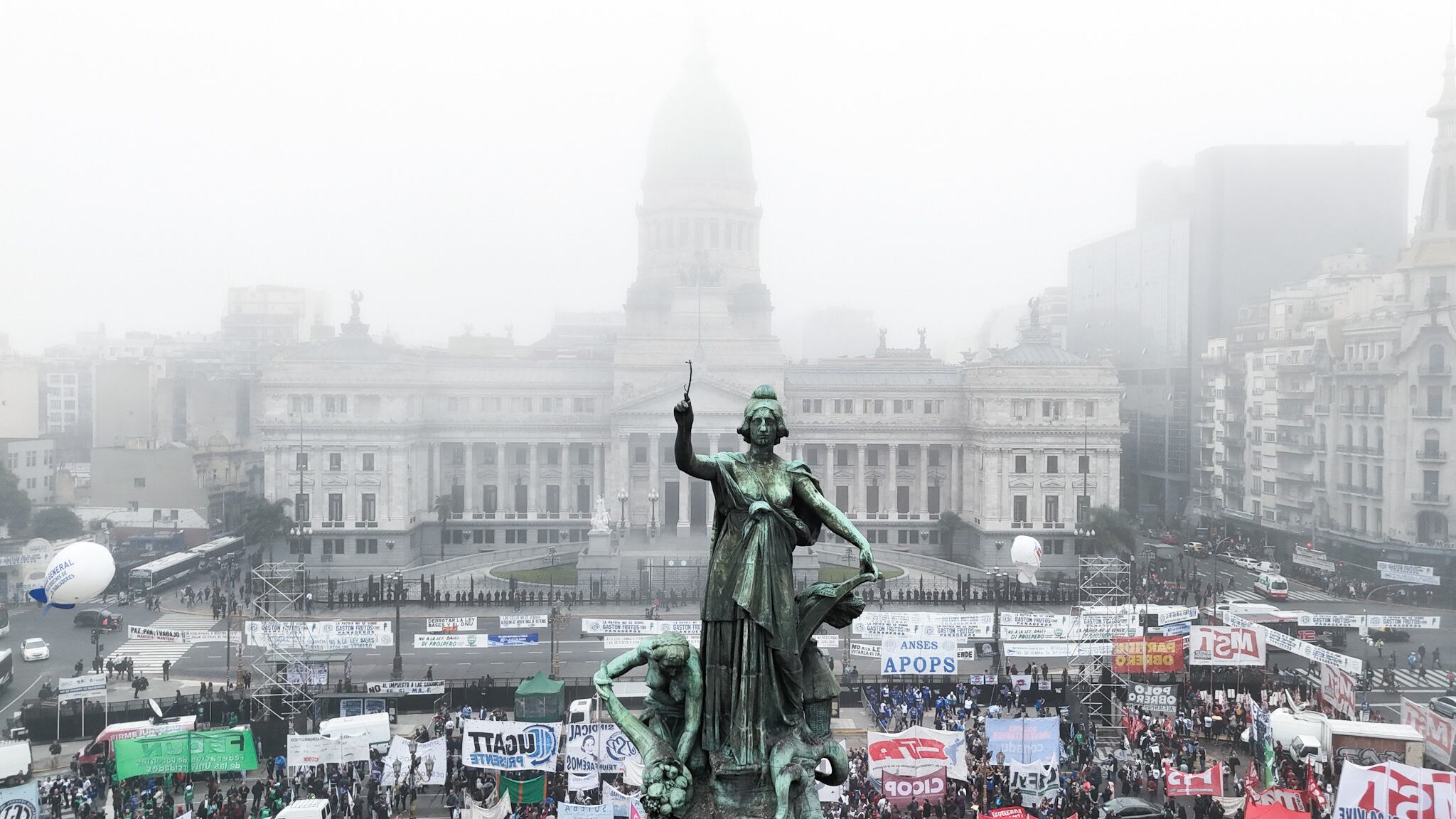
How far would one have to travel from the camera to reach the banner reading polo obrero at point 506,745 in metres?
25.6

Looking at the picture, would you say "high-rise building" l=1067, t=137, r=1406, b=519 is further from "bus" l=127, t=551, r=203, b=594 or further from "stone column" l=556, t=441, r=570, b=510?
"bus" l=127, t=551, r=203, b=594

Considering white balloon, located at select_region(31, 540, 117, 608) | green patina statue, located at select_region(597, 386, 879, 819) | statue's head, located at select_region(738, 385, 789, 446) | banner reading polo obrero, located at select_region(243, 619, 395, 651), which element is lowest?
banner reading polo obrero, located at select_region(243, 619, 395, 651)

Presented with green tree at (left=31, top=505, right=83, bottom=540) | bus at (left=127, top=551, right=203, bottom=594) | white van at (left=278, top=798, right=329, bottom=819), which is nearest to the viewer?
white van at (left=278, top=798, right=329, bottom=819)

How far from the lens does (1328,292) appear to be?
Result: 8306cm

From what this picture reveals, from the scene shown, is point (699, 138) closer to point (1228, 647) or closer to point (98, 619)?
point (98, 619)

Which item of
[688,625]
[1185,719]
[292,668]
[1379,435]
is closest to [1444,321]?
[1379,435]

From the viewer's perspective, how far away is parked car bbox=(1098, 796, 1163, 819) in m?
24.0

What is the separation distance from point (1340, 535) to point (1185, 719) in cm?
4601

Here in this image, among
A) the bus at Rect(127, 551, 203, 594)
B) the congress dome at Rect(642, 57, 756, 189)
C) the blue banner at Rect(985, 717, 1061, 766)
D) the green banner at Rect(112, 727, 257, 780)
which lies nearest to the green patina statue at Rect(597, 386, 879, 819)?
the blue banner at Rect(985, 717, 1061, 766)

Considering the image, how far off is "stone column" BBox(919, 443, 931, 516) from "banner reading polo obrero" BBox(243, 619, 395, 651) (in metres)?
50.6

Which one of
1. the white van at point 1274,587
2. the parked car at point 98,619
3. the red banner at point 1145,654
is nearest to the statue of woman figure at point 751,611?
the red banner at point 1145,654

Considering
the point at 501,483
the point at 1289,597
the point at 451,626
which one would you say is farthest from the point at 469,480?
the point at 1289,597

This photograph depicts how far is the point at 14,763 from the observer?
2958 cm

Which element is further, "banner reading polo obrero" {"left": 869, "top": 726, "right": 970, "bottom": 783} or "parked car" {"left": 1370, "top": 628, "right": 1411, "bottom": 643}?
"parked car" {"left": 1370, "top": 628, "right": 1411, "bottom": 643}
